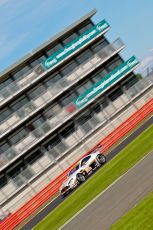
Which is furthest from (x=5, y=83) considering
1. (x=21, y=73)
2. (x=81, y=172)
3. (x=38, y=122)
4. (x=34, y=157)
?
(x=81, y=172)

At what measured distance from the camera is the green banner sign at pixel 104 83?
44.3 metres

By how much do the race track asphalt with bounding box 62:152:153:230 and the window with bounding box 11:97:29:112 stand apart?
2600 centimetres

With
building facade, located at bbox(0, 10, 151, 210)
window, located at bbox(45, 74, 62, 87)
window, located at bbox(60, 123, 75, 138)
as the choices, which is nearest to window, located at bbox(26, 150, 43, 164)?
building facade, located at bbox(0, 10, 151, 210)

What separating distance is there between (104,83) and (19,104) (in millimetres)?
8689

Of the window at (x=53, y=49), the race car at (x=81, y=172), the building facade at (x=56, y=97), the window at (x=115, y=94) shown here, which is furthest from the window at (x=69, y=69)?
the race car at (x=81, y=172)

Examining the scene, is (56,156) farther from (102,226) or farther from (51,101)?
(102,226)

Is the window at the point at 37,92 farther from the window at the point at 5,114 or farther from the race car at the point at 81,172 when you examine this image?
the race car at the point at 81,172

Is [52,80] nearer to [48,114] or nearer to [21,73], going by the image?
[21,73]

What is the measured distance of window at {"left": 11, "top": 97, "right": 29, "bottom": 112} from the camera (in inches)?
1711

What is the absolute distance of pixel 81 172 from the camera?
28.3 meters

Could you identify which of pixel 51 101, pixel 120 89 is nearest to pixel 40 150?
pixel 51 101

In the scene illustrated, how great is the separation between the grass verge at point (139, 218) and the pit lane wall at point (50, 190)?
2105 centimetres

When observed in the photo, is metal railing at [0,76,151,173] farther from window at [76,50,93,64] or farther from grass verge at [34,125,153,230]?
grass verge at [34,125,153,230]

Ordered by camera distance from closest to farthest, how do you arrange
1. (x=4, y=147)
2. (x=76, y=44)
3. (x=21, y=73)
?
1. (x=4, y=147)
2. (x=21, y=73)
3. (x=76, y=44)
